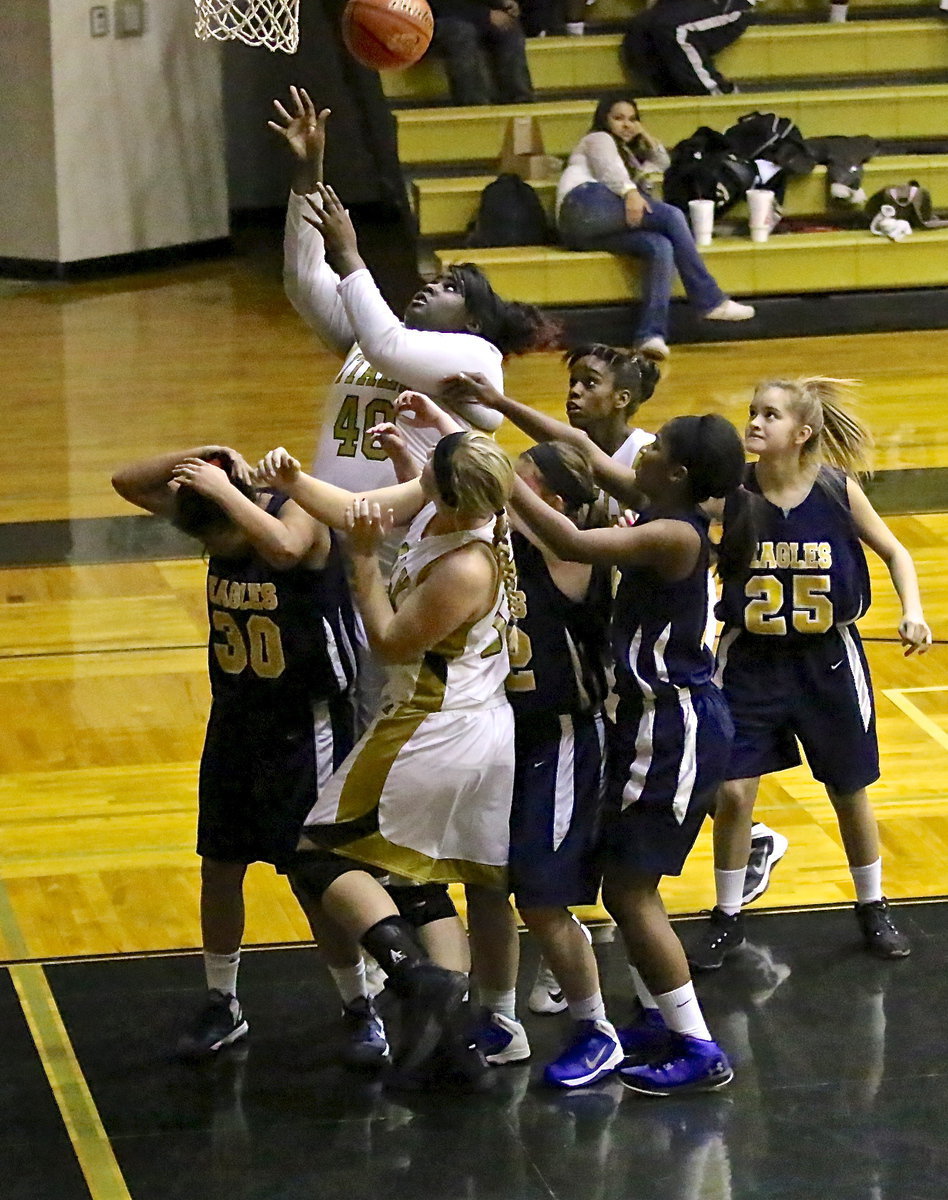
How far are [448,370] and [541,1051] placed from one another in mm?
1313

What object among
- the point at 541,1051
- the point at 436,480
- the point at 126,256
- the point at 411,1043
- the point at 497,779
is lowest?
the point at 126,256

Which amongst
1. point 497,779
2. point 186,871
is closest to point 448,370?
point 497,779

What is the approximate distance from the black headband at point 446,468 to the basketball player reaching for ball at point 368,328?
34 cm

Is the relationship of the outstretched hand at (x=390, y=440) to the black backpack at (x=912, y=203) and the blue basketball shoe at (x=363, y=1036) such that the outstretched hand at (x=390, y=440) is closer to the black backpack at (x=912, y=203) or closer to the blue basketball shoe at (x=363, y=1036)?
the blue basketball shoe at (x=363, y=1036)

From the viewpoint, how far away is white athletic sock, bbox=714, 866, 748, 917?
13.7 feet

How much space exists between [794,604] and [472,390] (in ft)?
2.99

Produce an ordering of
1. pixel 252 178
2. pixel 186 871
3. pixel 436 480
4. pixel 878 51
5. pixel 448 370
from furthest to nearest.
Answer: pixel 252 178 → pixel 878 51 → pixel 186 871 → pixel 448 370 → pixel 436 480

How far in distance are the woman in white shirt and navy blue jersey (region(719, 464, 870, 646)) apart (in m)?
6.63

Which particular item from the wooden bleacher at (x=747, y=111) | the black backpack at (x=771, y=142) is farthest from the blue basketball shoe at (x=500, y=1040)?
the black backpack at (x=771, y=142)

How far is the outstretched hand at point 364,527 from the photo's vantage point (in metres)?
3.28

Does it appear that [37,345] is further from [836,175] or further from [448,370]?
[448,370]

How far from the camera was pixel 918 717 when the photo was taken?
5.50 meters

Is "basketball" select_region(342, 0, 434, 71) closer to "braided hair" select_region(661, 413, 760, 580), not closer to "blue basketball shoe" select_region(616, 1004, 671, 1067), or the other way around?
"braided hair" select_region(661, 413, 760, 580)

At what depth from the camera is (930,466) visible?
800 centimetres
